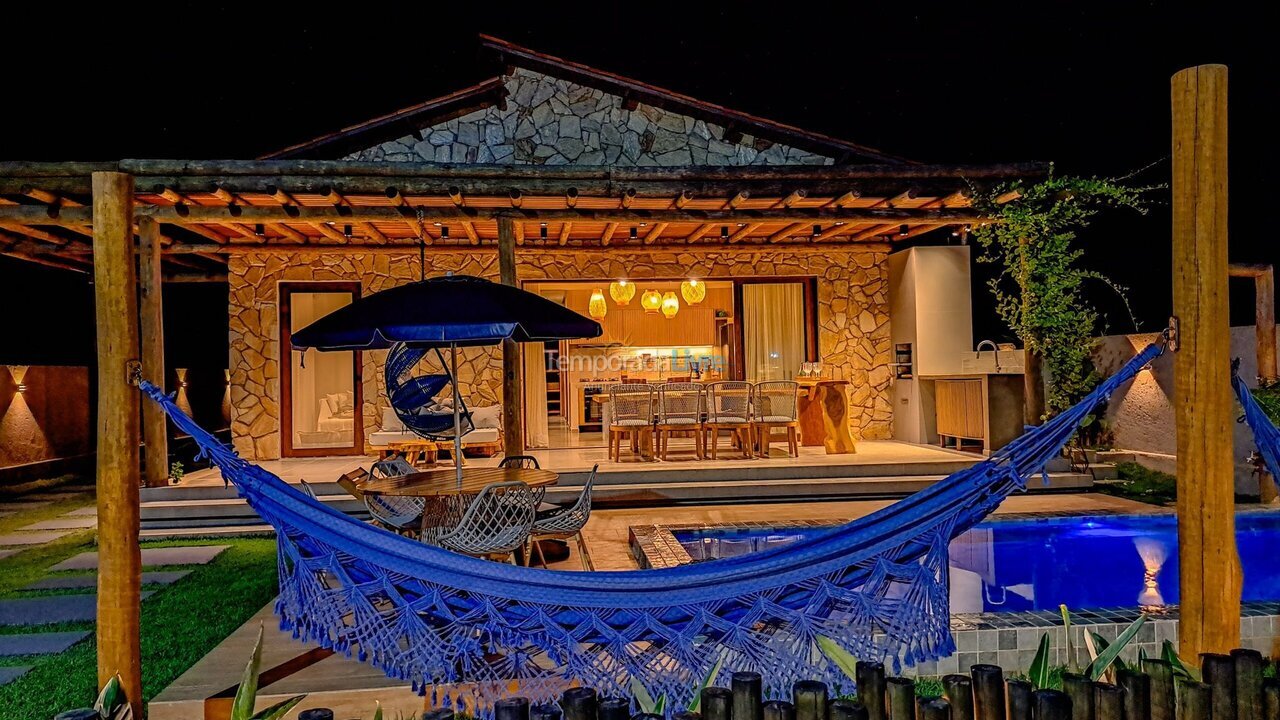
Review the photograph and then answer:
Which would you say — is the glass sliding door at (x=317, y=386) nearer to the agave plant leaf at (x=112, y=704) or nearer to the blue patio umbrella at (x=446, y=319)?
the blue patio umbrella at (x=446, y=319)

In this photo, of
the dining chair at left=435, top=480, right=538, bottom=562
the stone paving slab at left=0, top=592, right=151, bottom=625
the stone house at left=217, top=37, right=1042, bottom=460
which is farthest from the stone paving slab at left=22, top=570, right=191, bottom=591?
the stone house at left=217, top=37, right=1042, bottom=460

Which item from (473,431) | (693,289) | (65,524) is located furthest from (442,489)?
(693,289)

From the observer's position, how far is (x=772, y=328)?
11.4 m

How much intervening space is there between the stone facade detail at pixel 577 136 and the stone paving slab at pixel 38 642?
5942 millimetres

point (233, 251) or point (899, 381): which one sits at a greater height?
point (233, 251)

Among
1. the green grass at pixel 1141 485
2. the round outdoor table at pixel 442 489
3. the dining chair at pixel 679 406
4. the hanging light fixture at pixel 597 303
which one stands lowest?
the green grass at pixel 1141 485

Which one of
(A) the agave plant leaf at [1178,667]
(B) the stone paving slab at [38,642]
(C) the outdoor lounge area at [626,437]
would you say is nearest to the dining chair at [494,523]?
(C) the outdoor lounge area at [626,437]

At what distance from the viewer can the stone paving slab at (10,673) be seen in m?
3.56

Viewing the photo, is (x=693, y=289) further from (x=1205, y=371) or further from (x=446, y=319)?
(x=1205, y=371)

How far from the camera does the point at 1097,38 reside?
1258 centimetres

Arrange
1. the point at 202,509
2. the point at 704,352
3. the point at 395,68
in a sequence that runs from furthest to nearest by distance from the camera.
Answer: the point at 395,68
the point at 704,352
the point at 202,509

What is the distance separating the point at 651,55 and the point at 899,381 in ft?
28.5

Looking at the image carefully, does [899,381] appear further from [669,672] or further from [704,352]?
[669,672]

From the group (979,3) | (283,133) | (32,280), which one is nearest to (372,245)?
(32,280)
